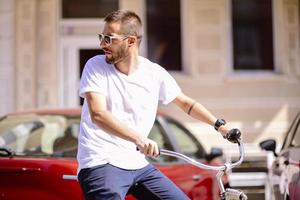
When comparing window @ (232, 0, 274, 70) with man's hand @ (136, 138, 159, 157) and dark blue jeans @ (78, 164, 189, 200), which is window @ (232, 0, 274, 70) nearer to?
dark blue jeans @ (78, 164, 189, 200)

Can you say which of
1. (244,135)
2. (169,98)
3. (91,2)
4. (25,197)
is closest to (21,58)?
(91,2)

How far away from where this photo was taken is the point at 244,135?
1348 cm

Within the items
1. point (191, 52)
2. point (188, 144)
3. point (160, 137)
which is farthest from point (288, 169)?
point (191, 52)

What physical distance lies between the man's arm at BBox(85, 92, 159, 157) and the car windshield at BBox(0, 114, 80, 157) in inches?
86.3

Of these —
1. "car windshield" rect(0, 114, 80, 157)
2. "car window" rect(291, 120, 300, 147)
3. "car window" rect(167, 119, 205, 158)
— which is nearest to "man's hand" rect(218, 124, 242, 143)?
"car windshield" rect(0, 114, 80, 157)

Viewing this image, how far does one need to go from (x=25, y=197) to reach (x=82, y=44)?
9.00 m

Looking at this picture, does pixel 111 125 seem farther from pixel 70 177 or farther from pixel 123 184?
Result: pixel 70 177

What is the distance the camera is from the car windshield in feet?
20.4

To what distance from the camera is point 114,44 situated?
4.07m

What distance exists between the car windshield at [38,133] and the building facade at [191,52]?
6.61m

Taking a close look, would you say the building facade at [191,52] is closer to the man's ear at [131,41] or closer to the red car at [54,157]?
the red car at [54,157]

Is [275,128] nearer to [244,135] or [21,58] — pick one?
[244,135]

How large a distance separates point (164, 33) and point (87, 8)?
59.5 inches

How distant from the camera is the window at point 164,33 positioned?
13.9 m
